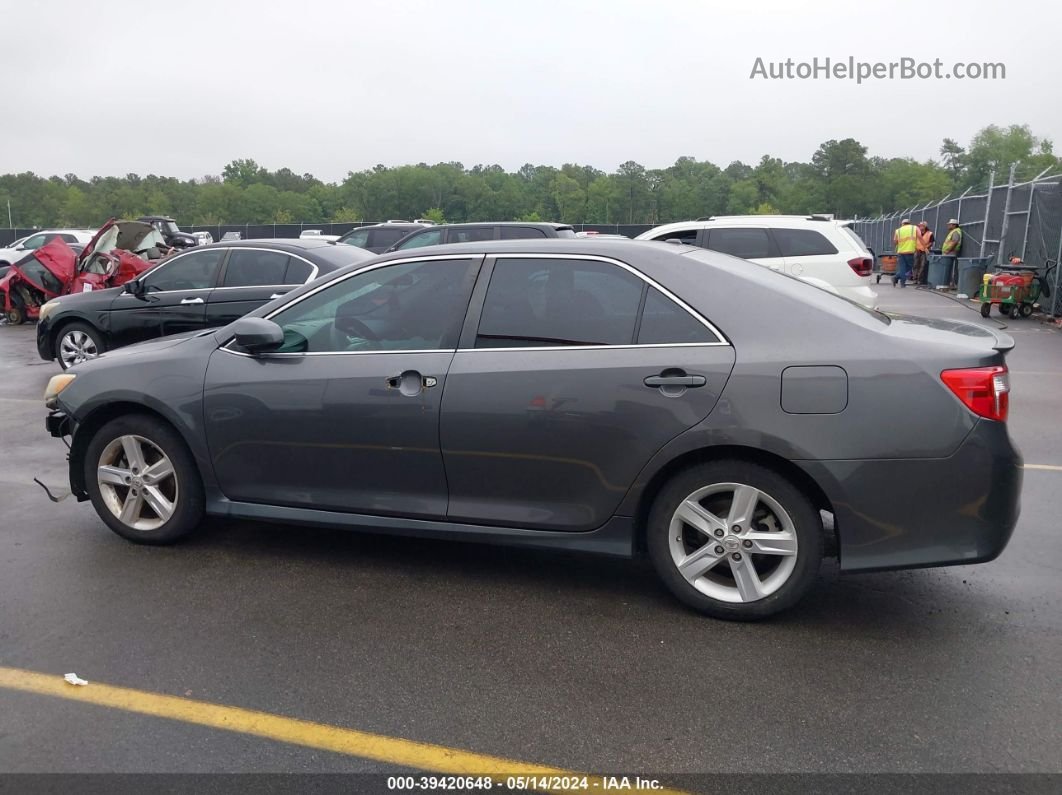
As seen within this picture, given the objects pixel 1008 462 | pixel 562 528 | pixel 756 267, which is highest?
pixel 756 267

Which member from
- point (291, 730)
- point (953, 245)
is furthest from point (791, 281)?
point (953, 245)

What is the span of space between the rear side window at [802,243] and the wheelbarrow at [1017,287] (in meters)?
5.13

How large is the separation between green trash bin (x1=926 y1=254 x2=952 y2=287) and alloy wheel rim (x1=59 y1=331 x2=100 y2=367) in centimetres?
1962

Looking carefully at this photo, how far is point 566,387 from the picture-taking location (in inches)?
156

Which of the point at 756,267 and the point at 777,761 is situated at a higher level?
the point at 756,267

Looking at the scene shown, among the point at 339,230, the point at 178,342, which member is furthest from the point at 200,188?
the point at 178,342

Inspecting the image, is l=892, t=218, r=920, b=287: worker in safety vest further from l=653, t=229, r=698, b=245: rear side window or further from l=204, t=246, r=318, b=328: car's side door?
l=204, t=246, r=318, b=328: car's side door

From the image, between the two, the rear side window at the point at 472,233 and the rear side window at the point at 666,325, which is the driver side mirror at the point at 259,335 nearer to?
the rear side window at the point at 666,325

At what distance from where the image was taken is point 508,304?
4.25m

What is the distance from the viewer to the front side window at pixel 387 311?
4.34 metres

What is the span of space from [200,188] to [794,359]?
9479 cm

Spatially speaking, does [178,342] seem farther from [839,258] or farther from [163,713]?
[839,258]

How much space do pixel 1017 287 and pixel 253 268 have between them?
12.5 meters

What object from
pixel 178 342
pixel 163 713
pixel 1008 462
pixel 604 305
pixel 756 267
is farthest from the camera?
pixel 178 342
